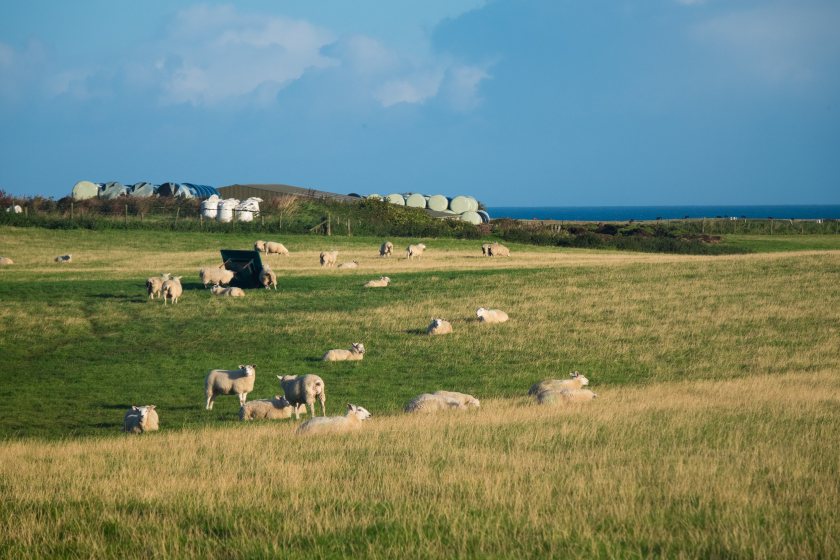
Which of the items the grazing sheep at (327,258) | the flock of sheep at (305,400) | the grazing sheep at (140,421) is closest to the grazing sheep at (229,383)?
the flock of sheep at (305,400)

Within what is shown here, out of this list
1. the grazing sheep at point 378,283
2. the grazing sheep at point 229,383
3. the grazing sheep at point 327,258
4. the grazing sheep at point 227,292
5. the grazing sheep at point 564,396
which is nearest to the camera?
the grazing sheep at point 564,396

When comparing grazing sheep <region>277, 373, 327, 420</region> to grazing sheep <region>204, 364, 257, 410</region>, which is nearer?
grazing sheep <region>277, 373, 327, 420</region>


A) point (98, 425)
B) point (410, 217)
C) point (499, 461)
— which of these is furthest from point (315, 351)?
point (410, 217)

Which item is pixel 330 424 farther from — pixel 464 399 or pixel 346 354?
pixel 346 354

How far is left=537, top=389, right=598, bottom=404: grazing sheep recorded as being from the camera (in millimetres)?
19859

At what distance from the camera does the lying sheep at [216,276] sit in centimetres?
4256

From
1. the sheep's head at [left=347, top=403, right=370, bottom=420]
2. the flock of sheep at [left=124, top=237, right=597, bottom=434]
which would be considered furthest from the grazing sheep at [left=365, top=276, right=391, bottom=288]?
the sheep's head at [left=347, top=403, right=370, bottom=420]

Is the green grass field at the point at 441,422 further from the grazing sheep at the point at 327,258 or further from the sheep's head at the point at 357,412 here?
the grazing sheep at the point at 327,258

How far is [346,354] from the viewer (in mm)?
27094

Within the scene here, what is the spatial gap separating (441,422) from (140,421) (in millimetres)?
6068

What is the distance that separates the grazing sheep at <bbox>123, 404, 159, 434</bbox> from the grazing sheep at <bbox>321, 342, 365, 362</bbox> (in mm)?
8403

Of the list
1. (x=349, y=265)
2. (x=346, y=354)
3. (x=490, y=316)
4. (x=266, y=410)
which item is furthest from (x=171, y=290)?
(x=266, y=410)

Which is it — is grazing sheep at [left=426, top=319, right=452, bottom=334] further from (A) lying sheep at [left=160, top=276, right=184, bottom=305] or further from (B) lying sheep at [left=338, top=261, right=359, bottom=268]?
(B) lying sheep at [left=338, top=261, right=359, bottom=268]

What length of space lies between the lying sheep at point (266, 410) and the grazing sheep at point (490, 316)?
14.0 meters
